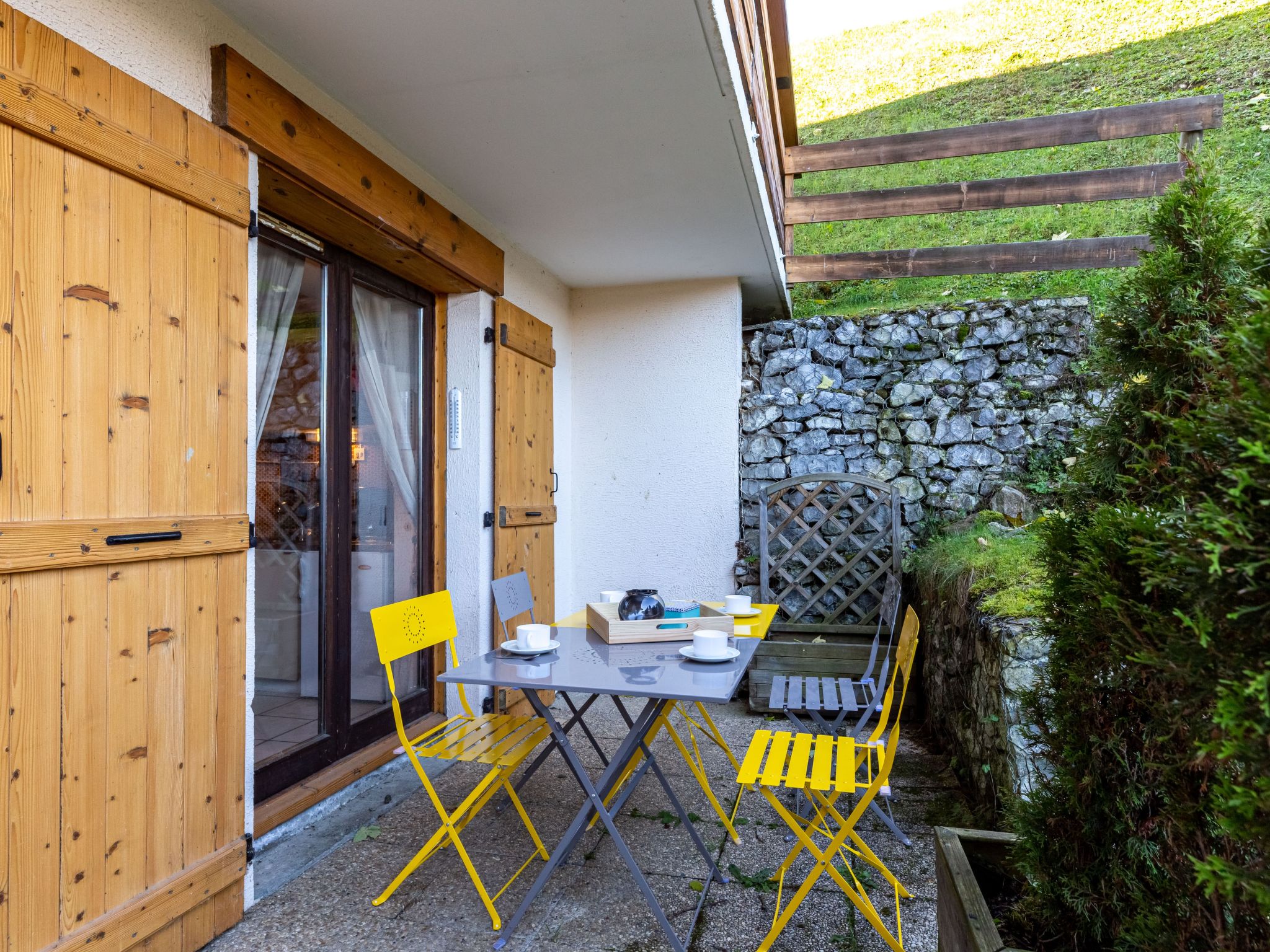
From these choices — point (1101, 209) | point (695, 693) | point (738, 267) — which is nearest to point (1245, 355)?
point (695, 693)

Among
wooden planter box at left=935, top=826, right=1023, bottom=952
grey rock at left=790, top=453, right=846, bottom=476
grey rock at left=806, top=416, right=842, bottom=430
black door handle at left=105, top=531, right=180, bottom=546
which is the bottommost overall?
wooden planter box at left=935, top=826, right=1023, bottom=952

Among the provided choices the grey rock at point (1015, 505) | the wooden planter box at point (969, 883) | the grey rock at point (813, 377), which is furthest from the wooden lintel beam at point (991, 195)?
the wooden planter box at point (969, 883)

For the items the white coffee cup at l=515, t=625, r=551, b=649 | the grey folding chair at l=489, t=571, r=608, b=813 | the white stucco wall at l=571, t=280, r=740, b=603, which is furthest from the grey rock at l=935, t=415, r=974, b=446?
the white coffee cup at l=515, t=625, r=551, b=649

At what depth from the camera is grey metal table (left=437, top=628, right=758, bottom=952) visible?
2.08 meters

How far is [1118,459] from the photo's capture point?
51.5 inches

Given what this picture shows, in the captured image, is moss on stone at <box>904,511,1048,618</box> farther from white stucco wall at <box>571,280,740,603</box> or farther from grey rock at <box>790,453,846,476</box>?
white stucco wall at <box>571,280,740,603</box>

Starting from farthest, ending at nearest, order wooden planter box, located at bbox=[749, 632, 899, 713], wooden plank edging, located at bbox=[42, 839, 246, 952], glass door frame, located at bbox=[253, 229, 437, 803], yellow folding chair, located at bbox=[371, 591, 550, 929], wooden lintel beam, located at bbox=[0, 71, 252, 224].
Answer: wooden planter box, located at bbox=[749, 632, 899, 713] < glass door frame, located at bbox=[253, 229, 437, 803] < yellow folding chair, located at bbox=[371, 591, 550, 929] < wooden plank edging, located at bbox=[42, 839, 246, 952] < wooden lintel beam, located at bbox=[0, 71, 252, 224]

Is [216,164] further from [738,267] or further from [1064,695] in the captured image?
[738,267]

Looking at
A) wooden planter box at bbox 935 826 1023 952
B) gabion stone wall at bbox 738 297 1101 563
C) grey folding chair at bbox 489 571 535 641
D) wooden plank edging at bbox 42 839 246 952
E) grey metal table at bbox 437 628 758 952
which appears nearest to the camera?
wooden planter box at bbox 935 826 1023 952

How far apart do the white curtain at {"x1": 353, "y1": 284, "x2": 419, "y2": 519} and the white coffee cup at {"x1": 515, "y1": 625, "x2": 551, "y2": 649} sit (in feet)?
5.18

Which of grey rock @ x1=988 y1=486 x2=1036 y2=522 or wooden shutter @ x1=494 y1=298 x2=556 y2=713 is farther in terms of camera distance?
grey rock @ x1=988 y1=486 x2=1036 y2=522

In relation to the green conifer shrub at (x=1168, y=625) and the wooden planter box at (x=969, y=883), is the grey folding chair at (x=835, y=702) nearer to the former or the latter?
the wooden planter box at (x=969, y=883)

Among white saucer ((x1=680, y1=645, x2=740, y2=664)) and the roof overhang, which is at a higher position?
the roof overhang

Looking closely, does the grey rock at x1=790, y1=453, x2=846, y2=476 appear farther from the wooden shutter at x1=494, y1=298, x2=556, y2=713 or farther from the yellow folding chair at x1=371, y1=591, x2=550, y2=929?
the yellow folding chair at x1=371, y1=591, x2=550, y2=929
